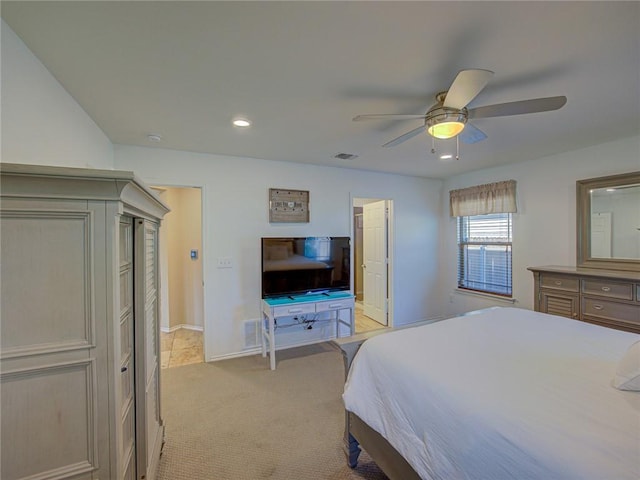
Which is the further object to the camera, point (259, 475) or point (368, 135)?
point (368, 135)

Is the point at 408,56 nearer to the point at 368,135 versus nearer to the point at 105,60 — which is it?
the point at 368,135

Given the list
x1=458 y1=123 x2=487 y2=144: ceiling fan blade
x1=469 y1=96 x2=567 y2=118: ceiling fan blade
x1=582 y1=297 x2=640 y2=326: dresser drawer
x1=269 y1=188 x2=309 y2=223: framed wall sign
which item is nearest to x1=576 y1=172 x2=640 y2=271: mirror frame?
x1=582 y1=297 x2=640 y2=326: dresser drawer

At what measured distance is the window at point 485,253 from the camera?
412 centimetres

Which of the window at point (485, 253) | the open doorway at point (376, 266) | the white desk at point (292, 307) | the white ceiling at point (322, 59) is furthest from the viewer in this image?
the open doorway at point (376, 266)

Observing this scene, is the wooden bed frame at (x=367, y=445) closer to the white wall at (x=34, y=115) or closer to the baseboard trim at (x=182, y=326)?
the white wall at (x=34, y=115)

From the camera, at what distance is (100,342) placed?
964mm

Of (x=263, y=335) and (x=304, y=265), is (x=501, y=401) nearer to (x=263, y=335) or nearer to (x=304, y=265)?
(x=304, y=265)

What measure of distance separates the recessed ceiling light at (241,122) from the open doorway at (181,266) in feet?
7.24

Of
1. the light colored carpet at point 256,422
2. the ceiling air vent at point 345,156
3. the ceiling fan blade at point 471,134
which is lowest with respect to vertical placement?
the light colored carpet at point 256,422

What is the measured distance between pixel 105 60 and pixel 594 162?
4.54 meters

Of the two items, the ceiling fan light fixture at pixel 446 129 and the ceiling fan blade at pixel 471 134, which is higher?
the ceiling fan blade at pixel 471 134

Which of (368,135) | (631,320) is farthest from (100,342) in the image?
(631,320)

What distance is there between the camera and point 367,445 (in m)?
1.69

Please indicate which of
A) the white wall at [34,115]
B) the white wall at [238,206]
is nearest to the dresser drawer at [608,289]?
the white wall at [238,206]
